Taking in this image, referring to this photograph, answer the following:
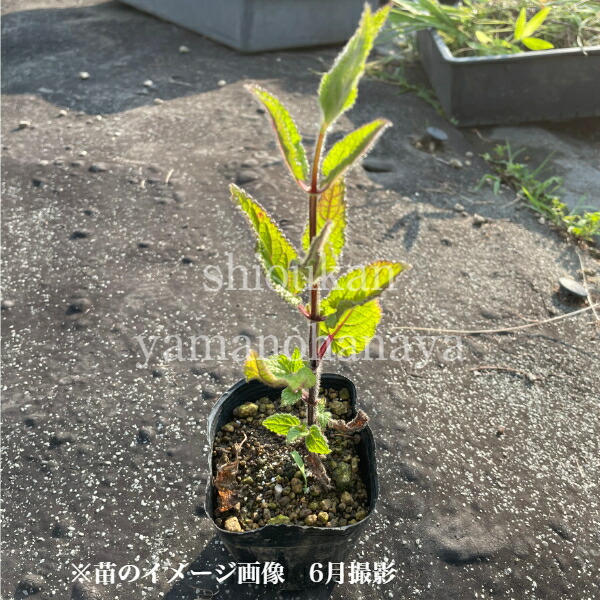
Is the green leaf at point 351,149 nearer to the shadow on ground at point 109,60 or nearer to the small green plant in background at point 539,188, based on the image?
the small green plant in background at point 539,188

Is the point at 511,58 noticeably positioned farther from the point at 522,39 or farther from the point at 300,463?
the point at 300,463

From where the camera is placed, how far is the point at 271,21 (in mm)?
3965

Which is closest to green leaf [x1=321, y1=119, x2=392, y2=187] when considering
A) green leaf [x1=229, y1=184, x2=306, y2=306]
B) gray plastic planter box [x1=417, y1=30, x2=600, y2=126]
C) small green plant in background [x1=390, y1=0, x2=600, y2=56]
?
green leaf [x1=229, y1=184, x2=306, y2=306]

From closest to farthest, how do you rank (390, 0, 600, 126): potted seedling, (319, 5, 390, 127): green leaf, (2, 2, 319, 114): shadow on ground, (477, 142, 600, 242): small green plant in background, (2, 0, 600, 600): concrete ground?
1. (319, 5, 390, 127): green leaf
2. (2, 0, 600, 600): concrete ground
3. (477, 142, 600, 242): small green plant in background
4. (390, 0, 600, 126): potted seedling
5. (2, 2, 319, 114): shadow on ground

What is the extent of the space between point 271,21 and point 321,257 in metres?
3.25

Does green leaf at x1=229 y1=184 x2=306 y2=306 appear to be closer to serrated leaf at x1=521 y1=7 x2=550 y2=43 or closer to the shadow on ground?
the shadow on ground

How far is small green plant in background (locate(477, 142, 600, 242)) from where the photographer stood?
278 centimetres

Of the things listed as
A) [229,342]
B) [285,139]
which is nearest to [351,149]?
[285,139]

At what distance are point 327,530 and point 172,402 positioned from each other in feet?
2.72

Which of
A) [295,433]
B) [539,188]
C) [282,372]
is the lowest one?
[539,188]

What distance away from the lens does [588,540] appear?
1.72 metres

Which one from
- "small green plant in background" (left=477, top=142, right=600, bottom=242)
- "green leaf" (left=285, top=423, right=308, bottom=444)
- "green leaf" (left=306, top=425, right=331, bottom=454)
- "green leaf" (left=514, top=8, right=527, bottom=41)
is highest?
"green leaf" (left=514, top=8, right=527, bottom=41)

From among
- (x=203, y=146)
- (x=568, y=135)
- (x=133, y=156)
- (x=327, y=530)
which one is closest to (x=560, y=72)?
(x=568, y=135)

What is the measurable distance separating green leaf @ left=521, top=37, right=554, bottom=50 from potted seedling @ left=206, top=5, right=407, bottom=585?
2505 millimetres
